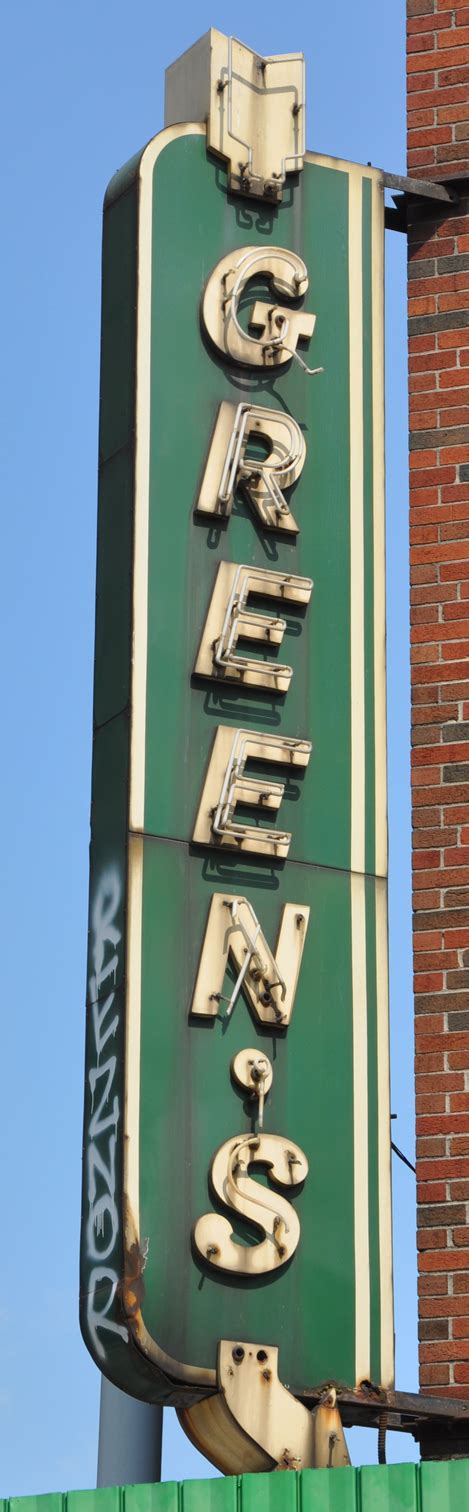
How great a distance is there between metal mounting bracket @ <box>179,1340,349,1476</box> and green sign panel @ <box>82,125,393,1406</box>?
7 cm

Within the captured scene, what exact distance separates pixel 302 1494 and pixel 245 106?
507cm

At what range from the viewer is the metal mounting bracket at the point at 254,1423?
8133 millimetres

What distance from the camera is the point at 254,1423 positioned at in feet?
26.7

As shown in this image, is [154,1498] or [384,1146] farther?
[384,1146]

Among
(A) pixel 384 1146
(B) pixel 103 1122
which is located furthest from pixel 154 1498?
(A) pixel 384 1146

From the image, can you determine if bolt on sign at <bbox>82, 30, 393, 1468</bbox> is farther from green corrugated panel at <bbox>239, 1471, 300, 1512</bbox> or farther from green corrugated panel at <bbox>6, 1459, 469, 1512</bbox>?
green corrugated panel at <bbox>239, 1471, 300, 1512</bbox>

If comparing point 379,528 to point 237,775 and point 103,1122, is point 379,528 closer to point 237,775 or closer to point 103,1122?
point 237,775

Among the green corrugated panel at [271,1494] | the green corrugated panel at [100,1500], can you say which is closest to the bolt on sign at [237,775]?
the green corrugated panel at [100,1500]

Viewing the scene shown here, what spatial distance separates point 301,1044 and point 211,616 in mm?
1481

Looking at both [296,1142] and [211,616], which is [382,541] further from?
[296,1142]

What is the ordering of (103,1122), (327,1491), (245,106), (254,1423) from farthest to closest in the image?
1. (245,106)
2. (103,1122)
3. (254,1423)
4. (327,1491)

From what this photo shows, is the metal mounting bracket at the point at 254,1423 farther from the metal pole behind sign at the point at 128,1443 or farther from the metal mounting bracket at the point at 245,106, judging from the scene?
the metal mounting bracket at the point at 245,106

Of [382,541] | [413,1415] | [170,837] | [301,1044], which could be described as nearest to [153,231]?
[382,541]

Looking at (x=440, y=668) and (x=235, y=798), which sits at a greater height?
(x=440, y=668)
